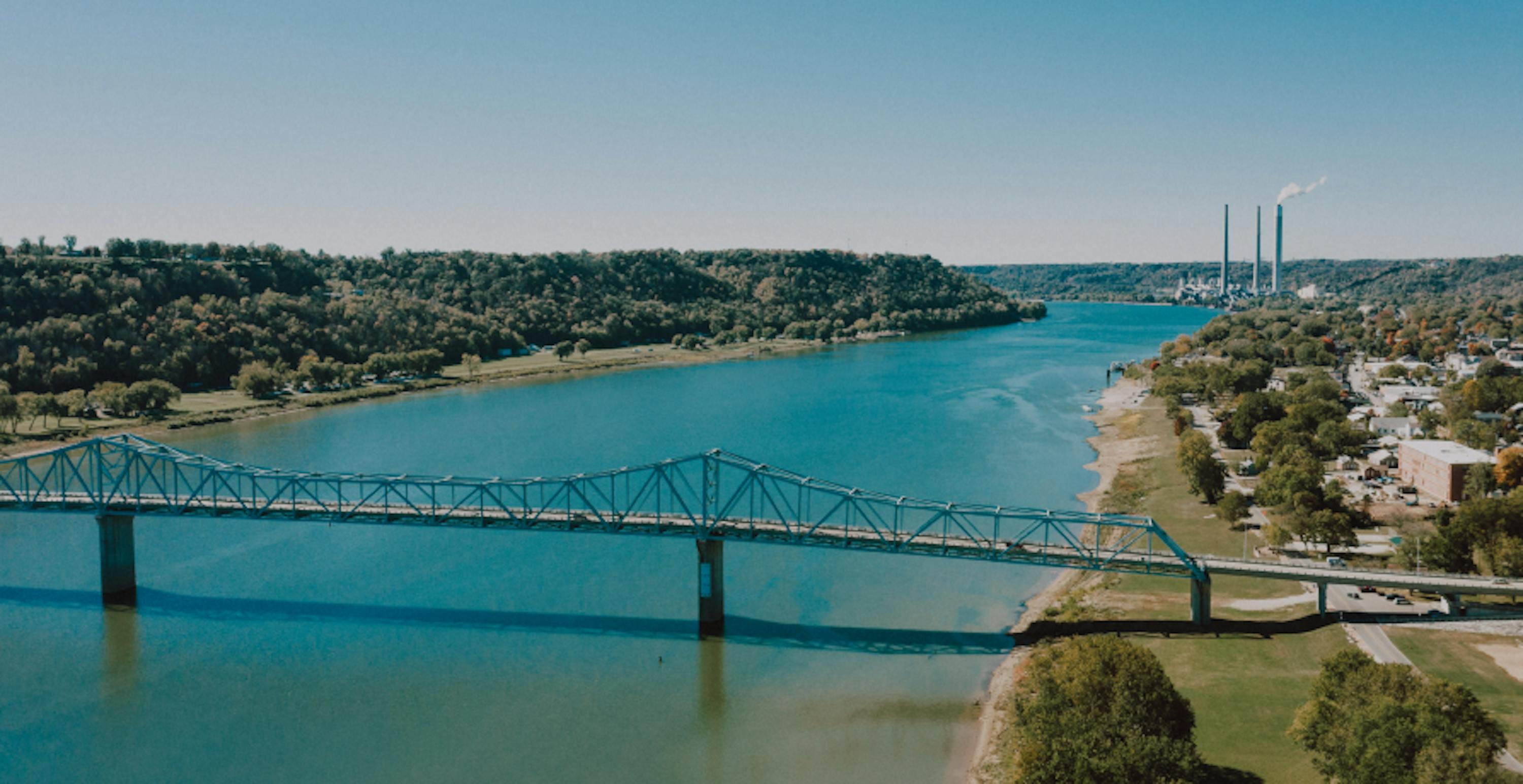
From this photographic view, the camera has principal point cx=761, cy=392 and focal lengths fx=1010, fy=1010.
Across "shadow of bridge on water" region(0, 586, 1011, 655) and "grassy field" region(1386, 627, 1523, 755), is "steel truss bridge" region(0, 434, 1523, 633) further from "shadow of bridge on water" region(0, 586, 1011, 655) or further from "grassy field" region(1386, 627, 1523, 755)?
"grassy field" region(1386, 627, 1523, 755)

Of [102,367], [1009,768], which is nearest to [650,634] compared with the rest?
[1009,768]

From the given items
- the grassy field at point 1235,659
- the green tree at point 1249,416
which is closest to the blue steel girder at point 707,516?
the grassy field at point 1235,659

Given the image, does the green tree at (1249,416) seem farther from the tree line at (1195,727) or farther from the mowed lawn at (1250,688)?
the tree line at (1195,727)

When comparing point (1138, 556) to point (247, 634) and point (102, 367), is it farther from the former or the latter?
point (102, 367)

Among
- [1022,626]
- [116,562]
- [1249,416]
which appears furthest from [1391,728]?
[1249,416]

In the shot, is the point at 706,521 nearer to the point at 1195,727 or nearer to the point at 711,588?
the point at 711,588
